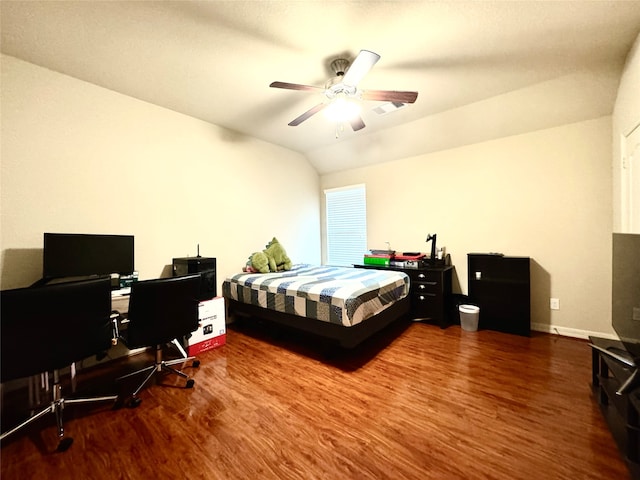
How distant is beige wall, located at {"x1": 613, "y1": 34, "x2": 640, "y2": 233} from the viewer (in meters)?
1.93

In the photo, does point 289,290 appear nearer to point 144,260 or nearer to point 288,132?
point 144,260

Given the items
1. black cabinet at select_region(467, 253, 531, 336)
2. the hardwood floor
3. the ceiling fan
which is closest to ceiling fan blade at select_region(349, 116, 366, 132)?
the ceiling fan

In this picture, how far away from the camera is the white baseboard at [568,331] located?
2768 millimetres

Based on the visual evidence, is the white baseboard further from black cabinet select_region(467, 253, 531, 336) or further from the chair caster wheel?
the chair caster wheel

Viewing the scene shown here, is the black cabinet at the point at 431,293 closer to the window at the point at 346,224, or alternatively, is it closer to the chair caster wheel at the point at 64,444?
the window at the point at 346,224

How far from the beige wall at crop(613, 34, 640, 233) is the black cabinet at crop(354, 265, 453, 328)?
5.63ft

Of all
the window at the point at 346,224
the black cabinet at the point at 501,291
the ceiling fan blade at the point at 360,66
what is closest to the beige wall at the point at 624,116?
the black cabinet at the point at 501,291

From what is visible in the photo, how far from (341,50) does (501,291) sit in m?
3.23

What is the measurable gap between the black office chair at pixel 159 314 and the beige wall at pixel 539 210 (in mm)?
3345

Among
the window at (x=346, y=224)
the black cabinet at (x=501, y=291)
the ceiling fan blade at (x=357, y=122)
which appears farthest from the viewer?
the window at (x=346, y=224)

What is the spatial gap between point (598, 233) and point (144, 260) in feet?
16.9

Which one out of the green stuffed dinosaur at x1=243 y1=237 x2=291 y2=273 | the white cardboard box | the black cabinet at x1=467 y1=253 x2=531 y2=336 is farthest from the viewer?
the green stuffed dinosaur at x1=243 y1=237 x2=291 y2=273

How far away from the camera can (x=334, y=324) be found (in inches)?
93.1

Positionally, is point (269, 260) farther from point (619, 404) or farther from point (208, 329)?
point (619, 404)
